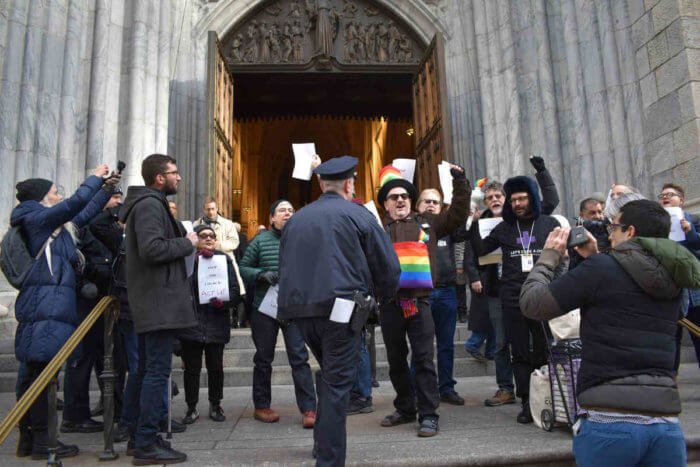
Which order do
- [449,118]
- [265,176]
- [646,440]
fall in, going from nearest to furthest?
[646,440] → [449,118] → [265,176]

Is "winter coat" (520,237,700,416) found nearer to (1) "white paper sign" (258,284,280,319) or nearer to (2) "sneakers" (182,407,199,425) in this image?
(1) "white paper sign" (258,284,280,319)

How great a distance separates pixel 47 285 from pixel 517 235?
Result: 335 cm

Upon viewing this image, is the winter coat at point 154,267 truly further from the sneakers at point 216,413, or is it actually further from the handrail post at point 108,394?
the sneakers at point 216,413

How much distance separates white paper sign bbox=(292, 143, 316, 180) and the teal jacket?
2.42 ft

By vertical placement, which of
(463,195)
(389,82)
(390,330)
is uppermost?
(389,82)

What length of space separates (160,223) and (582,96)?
7.19 m

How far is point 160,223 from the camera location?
3.40 metres

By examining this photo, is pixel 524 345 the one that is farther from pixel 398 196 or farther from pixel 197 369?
pixel 197 369

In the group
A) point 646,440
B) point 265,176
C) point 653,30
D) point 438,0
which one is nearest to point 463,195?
point 646,440

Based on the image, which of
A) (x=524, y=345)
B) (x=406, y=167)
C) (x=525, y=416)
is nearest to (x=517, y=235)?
(x=524, y=345)

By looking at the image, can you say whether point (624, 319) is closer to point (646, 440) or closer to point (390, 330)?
point (646, 440)

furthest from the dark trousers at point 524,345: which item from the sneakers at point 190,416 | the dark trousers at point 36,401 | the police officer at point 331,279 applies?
the dark trousers at point 36,401

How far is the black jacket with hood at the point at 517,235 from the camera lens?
4.15 metres

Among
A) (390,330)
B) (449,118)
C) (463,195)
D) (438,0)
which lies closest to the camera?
(390,330)
